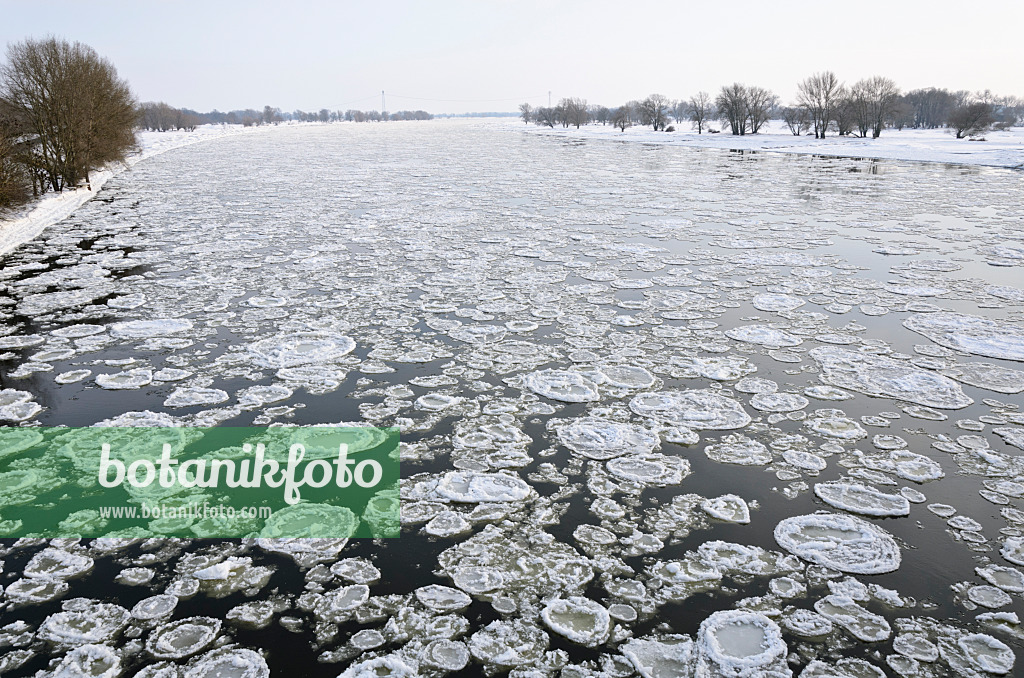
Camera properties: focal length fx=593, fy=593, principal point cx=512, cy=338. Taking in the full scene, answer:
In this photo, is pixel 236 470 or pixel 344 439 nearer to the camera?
pixel 236 470

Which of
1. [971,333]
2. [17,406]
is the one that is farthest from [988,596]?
[17,406]

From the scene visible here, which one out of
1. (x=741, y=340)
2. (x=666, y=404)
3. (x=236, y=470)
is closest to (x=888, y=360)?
(x=741, y=340)

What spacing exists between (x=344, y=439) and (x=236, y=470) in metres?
0.71

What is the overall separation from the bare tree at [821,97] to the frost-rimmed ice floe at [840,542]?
2069 inches

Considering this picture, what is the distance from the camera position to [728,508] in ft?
11.3

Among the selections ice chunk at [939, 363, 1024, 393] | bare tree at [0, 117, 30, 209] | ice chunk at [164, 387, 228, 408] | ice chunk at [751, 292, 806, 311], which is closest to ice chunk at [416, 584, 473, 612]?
ice chunk at [164, 387, 228, 408]

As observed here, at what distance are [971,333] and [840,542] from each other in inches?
171

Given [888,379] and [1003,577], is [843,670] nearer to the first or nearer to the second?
[1003,577]

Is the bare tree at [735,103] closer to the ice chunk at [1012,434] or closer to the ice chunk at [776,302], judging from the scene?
the ice chunk at [776,302]

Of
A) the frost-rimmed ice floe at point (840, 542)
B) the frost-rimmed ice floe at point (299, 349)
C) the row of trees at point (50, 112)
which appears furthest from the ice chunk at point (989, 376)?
the row of trees at point (50, 112)

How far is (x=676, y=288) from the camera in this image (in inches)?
309

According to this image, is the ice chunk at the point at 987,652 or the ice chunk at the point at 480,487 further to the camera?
the ice chunk at the point at 480,487

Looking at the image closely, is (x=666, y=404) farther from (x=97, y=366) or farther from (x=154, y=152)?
(x=154, y=152)

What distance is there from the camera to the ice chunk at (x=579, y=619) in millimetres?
2586
